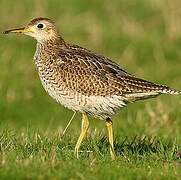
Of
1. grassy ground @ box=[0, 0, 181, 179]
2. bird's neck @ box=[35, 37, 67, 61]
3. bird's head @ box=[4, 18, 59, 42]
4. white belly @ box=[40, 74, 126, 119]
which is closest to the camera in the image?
grassy ground @ box=[0, 0, 181, 179]

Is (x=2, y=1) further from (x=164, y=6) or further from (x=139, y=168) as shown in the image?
(x=139, y=168)

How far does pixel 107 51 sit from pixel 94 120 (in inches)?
155

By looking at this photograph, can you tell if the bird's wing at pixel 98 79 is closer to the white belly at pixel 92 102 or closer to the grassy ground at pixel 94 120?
the white belly at pixel 92 102

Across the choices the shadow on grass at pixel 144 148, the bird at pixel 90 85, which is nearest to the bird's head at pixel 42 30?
the bird at pixel 90 85

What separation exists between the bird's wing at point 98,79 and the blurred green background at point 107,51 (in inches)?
96.6

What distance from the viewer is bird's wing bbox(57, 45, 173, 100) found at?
28.8 ft

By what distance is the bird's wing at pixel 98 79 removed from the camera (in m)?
8.77

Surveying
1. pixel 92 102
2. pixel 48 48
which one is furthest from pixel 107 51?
pixel 92 102

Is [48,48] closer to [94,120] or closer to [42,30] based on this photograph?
[42,30]

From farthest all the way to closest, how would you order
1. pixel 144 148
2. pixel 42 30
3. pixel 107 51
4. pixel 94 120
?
pixel 107 51 < pixel 94 120 < pixel 42 30 < pixel 144 148

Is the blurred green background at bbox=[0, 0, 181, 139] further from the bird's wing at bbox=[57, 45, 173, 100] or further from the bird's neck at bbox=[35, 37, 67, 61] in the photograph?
the bird's wing at bbox=[57, 45, 173, 100]

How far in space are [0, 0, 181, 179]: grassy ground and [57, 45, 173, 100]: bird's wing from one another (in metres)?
0.68

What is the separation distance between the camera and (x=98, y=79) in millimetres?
8836

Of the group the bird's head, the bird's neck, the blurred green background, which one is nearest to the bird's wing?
the bird's neck
